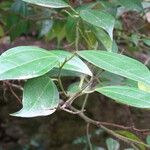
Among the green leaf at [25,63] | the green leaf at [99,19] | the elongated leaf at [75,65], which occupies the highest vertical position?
the green leaf at [25,63]

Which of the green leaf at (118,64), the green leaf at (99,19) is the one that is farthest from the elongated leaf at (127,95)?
the green leaf at (99,19)

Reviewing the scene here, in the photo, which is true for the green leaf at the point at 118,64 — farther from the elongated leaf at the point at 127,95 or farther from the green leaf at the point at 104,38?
the green leaf at the point at 104,38

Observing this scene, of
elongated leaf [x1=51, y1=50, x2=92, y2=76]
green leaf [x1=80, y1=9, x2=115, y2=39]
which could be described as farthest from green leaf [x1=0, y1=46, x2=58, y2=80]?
green leaf [x1=80, y1=9, x2=115, y2=39]

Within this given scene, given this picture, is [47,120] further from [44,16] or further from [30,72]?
[30,72]

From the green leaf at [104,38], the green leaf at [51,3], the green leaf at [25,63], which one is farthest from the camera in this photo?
the green leaf at [104,38]

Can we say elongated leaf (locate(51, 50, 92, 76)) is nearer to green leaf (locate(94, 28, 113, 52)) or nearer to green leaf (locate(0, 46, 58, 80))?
green leaf (locate(0, 46, 58, 80))

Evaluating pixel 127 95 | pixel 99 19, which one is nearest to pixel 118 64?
pixel 127 95

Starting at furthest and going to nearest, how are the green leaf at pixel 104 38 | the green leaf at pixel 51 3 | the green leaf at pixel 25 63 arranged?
1. the green leaf at pixel 104 38
2. the green leaf at pixel 51 3
3. the green leaf at pixel 25 63
